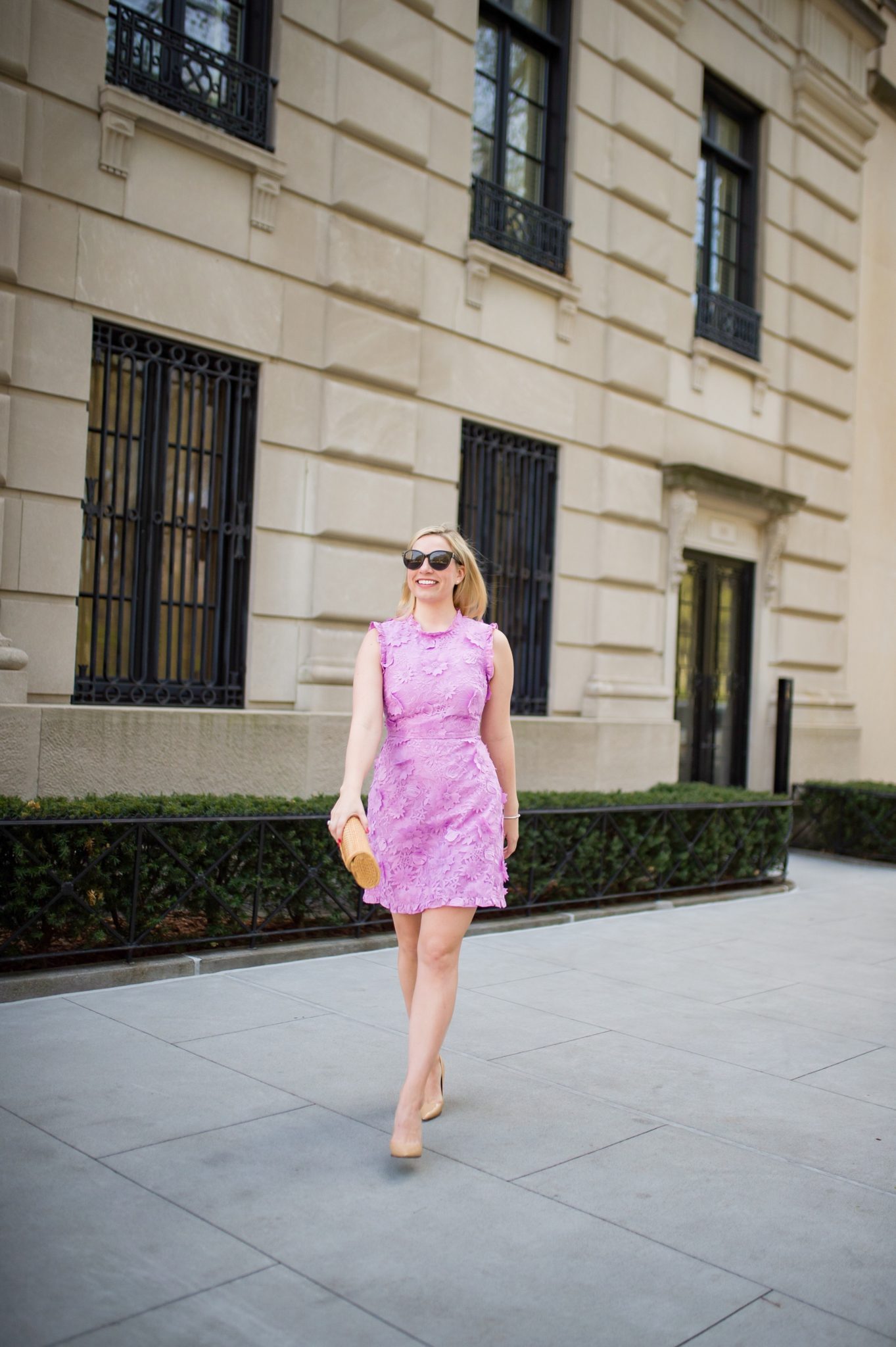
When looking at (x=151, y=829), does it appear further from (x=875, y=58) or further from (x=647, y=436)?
(x=875, y=58)

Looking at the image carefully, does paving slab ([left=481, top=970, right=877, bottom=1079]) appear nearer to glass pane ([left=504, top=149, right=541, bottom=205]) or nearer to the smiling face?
the smiling face

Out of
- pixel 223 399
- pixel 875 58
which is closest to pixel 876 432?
pixel 875 58

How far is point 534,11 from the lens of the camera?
40.8 feet

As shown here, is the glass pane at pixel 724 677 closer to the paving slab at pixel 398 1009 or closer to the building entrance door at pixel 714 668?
the building entrance door at pixel 714 668

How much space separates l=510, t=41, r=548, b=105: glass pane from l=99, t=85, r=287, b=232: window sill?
384 centimetres

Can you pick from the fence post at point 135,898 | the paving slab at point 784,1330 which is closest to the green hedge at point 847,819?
the fence post at point 135,898

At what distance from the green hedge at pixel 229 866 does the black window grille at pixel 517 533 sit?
237 cm

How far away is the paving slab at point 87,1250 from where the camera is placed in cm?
299

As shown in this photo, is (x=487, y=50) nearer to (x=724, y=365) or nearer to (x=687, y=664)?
(x=724, y=365)

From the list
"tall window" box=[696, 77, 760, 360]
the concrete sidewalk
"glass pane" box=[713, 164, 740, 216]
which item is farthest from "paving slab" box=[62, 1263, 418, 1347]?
"glass pane" box=[713, 164, 740, 216]

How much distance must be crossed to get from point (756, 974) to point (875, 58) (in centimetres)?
1467

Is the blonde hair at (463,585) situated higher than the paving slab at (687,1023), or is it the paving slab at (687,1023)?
the blonde hair at (463,585)

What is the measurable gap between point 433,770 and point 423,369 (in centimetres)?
728

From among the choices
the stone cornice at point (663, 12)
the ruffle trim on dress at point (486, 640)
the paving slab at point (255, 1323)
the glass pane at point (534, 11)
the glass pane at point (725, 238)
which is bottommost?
the paving slab at point (255, 1323)
